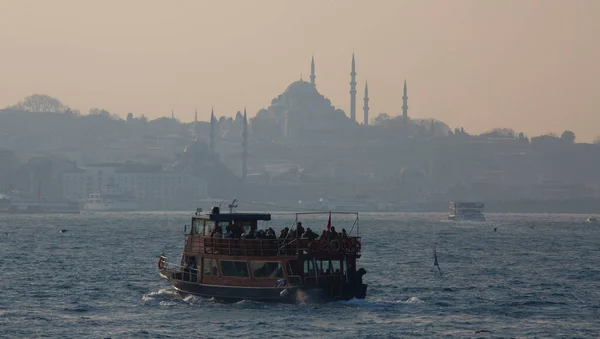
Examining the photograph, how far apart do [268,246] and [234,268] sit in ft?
5.67

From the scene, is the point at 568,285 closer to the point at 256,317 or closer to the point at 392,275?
the point at 392,275

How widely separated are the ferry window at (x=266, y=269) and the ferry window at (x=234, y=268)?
1.21ft

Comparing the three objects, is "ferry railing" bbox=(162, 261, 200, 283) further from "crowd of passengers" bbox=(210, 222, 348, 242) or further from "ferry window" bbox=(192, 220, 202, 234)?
"crowd of passengers" bbox=(210, 222, 348, 242)

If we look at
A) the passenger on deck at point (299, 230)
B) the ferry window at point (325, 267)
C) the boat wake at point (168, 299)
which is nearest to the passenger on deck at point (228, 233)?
the boat wake at point (168, 299)

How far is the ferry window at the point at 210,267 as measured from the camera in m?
56.1

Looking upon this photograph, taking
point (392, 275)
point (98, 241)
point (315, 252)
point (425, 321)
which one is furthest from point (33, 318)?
point (98, 241)

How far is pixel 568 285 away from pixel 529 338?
21.0 m

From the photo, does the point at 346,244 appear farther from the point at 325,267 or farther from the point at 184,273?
the point at 184,273

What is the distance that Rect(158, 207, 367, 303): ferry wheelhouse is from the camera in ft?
177

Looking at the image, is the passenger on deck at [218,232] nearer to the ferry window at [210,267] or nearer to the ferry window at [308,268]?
the ferry window at [210,267]

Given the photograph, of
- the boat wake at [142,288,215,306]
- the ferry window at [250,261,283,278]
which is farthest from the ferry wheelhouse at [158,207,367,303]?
the boat wake at [142,288,215,306]

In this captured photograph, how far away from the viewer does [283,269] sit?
177 feet

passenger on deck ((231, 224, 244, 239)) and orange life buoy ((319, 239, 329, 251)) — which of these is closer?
orange life buoy ((319, 239, 329, 251))

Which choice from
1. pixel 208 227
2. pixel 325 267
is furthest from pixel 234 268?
pixel 325 267
